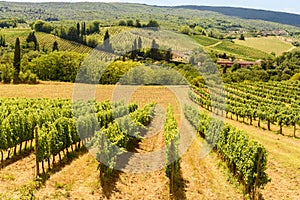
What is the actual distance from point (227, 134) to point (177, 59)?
100 meters

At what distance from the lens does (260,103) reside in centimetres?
6372

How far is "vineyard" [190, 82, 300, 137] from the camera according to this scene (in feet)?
159

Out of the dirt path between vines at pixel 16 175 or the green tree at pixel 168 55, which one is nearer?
the dirt path between vines at pixel 16 175

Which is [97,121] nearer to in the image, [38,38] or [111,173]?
[111,173]

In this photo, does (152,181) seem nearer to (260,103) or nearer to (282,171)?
(282,171)

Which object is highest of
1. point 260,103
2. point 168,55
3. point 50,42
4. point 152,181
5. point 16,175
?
point 16,175

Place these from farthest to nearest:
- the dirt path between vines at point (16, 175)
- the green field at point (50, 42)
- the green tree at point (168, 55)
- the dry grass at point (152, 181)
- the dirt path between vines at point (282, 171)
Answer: the green field at point (50, 42) → the green tree at point (168, 55) → the dirt path between vines at point (282, 171) → the dry grass at point (152, 181) → the dirt path between vines at point (16, 175)

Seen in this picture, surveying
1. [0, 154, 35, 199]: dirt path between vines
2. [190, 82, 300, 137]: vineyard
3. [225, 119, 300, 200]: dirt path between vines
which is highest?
[0, 154, 35, 199]: dirt path between vines

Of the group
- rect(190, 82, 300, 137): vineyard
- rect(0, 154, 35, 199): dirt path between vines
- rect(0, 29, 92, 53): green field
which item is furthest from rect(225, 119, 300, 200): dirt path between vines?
rect(0, 29, 92, 53): green field

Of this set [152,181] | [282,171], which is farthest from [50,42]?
[282,171]

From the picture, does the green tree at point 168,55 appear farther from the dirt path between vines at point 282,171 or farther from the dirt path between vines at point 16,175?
the dirt path between vines at point 16,175

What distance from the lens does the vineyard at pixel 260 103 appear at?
4856 cm

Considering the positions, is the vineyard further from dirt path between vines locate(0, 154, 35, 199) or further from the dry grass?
dirt path between vines locate(0, 154, 35, 199)

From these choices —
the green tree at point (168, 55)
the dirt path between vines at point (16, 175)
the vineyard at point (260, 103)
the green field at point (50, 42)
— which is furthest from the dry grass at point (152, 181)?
the green field at point (50, 42)
